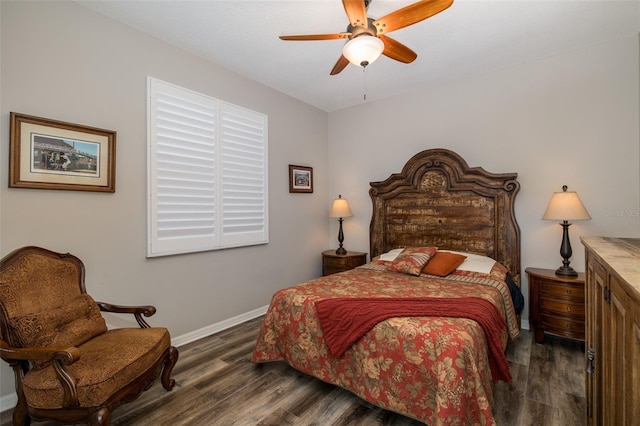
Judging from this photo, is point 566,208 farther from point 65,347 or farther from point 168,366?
point 65,347

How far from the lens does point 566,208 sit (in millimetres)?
2783

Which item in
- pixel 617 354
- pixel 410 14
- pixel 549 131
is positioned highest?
pixel 410 14

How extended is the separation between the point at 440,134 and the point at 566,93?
1.27m

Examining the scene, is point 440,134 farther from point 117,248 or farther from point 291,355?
point 117,248

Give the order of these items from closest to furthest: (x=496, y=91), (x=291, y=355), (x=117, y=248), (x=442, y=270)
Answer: (x=291, y=355), (x=117, y=248), (x=442, y=270), (x=496, y=91)

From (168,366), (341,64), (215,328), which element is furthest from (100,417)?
(341,64)

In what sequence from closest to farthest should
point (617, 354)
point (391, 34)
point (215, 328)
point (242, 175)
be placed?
1. point (617, 354)
2. point (391, 34)
3. point (215, 328)
4. point (242, 175)

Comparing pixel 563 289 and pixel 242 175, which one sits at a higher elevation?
pixel 242 175

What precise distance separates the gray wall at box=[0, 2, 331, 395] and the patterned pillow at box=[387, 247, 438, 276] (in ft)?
5.29

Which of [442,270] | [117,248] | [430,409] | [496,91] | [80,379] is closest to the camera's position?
[80,379]

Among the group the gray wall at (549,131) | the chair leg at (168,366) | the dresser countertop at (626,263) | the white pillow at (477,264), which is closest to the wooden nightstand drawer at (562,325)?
the gray wall at (549,131)

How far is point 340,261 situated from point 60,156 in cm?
313

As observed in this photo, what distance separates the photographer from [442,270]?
3029mm

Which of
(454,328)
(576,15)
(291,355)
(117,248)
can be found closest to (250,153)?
(117,248)
